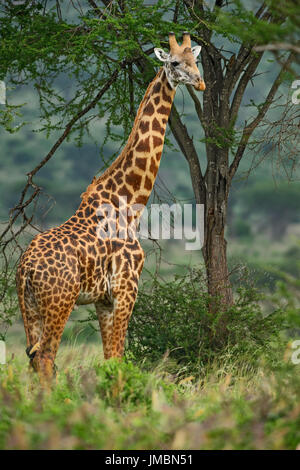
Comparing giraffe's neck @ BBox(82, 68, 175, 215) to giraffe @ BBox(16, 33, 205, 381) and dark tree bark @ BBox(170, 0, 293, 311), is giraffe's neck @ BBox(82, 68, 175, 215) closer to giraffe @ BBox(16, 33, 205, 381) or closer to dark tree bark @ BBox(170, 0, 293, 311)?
giraffe @ BBox(16, 33, 205, 381)

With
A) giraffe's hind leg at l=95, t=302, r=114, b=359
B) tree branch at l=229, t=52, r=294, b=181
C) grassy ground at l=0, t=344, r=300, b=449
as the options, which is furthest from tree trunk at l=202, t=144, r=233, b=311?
grassy ground at l=0, t=344, r=300, b=449

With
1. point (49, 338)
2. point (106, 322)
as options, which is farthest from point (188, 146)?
point (49, 338)

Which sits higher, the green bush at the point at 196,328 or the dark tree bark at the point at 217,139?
the dark tree bark at the point at 217,139

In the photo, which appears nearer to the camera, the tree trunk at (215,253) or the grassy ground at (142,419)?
the grassy ground at (142,419)

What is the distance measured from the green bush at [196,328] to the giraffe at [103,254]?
207 cm

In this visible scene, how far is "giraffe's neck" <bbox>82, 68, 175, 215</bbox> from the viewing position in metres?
6.49

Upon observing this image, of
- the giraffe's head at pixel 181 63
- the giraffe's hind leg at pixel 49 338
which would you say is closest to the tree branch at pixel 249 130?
the giraffe's head at pixel 181 63

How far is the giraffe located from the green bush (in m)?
2.07

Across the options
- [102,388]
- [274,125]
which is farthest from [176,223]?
[102,388]

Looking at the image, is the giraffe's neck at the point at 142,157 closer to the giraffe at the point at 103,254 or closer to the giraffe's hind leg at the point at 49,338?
the giraffe at the point at 103,254

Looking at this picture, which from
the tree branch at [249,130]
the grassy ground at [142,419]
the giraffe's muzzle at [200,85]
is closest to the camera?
the grassy ground at [142,419]

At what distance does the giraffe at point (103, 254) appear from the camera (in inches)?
229

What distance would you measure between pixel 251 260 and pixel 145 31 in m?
4.02
